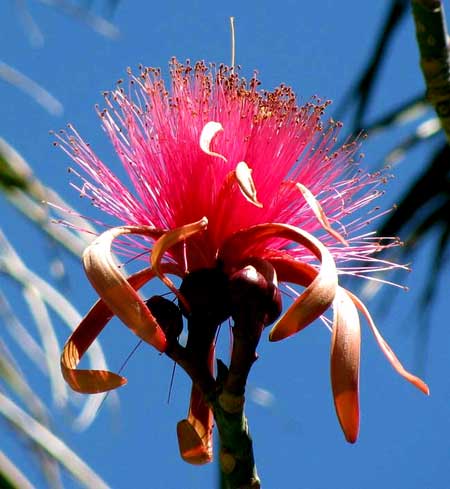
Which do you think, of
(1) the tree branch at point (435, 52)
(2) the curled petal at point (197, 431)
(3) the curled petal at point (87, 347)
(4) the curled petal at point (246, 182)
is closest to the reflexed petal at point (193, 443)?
(2) the curled petal at point (197, 431)

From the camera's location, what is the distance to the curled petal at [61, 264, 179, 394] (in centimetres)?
116

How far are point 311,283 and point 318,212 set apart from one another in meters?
0.09

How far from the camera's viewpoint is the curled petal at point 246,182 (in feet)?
3.91

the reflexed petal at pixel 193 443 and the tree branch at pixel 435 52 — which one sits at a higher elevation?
the tree branch at pixel 435 52

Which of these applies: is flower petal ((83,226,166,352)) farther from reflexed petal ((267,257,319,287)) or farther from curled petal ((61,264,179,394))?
reflexed petal ((267,257,319,287))

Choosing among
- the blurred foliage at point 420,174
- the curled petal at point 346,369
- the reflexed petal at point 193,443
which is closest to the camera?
the curled petal at point 346,369

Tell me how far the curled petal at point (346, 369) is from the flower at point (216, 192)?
18 mm

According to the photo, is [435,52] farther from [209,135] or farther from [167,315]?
[167,315]

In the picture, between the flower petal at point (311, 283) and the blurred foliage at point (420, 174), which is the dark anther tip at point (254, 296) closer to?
the flower petal at point (311, 283)

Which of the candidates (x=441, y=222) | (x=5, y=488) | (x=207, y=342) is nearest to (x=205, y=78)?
(x=207, y=342)

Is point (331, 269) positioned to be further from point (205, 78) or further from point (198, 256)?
point (205, 78)

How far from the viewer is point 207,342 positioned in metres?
1.24

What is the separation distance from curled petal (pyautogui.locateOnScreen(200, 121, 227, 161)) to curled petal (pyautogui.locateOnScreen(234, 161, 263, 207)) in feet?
0.09

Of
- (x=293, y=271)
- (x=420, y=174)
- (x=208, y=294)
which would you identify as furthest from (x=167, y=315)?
(x=420, y=174)
